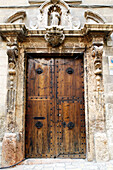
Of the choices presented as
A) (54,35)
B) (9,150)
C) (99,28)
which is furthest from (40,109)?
(99,28)

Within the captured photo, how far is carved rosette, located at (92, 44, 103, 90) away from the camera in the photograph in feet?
11.8

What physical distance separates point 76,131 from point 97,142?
22.4 inches

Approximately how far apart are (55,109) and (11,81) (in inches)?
48.9

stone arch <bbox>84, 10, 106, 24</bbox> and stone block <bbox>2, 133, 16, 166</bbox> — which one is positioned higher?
stone arch <bbox>84, 10, 106, 24</bbox>

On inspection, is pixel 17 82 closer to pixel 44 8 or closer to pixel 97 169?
pixel 44 8

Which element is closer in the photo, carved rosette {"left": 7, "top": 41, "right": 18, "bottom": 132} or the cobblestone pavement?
the cobblestone pavement

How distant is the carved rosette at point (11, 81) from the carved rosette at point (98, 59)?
182 cm

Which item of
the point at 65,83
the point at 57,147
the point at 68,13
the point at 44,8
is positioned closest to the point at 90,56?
the point at 65,83

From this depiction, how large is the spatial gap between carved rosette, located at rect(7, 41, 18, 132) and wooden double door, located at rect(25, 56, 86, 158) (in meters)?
0.40


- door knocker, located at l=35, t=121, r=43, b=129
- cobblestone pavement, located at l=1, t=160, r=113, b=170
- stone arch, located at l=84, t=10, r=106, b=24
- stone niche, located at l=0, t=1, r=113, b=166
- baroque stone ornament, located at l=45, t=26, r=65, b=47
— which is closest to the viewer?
cobblestone pavement, located at l=1, t=160, r=113, b=170

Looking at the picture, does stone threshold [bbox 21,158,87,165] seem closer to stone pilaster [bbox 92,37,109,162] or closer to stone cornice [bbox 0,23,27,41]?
stone pilaster [bbox 92,37,109,162]

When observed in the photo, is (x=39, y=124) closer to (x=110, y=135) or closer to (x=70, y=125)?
(x=70, y=125)

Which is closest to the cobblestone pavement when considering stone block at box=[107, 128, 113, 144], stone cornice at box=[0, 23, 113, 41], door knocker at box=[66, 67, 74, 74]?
stone block at box=[107, 128, 113, 144]

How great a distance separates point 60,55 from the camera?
→ 13.1 ft
